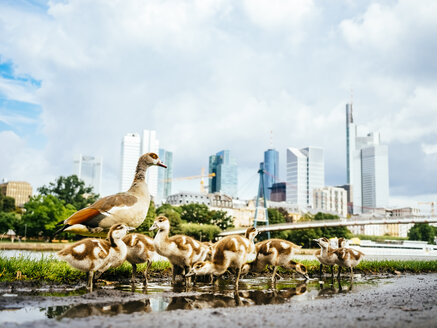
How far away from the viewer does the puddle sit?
17.6 ft

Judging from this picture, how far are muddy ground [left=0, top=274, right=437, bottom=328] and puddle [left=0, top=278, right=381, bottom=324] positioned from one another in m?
0.01

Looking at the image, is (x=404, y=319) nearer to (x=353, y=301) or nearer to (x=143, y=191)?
(x=353, y=301)

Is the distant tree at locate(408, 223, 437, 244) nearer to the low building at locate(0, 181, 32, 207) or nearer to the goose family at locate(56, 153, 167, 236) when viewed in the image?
the goose family at locate(56, 153, 167, 236)

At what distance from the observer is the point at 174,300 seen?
6.70 meters

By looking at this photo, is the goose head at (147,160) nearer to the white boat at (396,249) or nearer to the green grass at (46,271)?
the green grass at (46,271)

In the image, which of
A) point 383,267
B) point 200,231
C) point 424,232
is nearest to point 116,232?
point 383,267

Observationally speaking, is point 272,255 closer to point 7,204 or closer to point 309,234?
point 309,234

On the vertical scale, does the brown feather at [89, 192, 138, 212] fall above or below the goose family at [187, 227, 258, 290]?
above

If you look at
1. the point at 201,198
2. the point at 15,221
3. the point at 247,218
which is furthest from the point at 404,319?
the point at 201,198

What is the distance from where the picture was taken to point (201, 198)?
593 ft

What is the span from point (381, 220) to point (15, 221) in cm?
5957

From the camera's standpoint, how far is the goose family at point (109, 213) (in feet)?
27.8

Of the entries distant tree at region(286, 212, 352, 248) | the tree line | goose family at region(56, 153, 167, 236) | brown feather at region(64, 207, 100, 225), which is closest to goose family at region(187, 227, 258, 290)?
goose family at region(56, 153, 167, 236)

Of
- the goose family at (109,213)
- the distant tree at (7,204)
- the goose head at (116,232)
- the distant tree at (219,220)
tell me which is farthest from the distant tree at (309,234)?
the goose head at (116,232)
